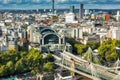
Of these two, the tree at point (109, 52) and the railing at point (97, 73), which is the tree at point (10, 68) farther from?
the tree at point (109, 52)

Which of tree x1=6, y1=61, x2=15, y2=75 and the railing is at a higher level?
tree x1=6, y1=61, x2=15, y2=75

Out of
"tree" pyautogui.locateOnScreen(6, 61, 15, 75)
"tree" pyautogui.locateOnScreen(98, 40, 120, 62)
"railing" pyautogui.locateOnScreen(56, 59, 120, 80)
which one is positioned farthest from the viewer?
"tree" pyautogui.locateOnScreen(98, 40, 120, 62)

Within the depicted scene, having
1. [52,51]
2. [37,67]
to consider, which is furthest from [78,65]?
[52,51]

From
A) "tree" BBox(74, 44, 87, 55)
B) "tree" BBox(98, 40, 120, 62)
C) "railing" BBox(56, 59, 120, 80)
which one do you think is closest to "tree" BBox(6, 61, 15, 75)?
"railing" BBox(56, 59, 120, 80)

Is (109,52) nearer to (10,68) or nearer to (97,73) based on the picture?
(97,73)

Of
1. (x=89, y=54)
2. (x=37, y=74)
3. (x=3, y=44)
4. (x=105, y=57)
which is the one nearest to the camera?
(x=37, y=74)

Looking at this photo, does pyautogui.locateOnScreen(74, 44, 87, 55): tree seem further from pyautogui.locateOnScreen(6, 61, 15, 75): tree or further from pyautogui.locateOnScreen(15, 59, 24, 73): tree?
pyautogui.locateOnScreen(6, 61, 15, 75): tree

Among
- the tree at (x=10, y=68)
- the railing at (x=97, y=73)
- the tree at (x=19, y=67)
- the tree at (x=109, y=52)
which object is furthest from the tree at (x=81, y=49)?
the tree at (x=10, y=68)

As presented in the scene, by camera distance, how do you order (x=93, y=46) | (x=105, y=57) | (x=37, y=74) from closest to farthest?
(x=37, y=74)
(x=105, y=57)
(x=93, y=46)

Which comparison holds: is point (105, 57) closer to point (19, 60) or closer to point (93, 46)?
point (93, 46)

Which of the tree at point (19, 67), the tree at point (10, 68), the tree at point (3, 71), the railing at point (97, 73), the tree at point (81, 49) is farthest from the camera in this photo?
the tree at point (81, 49)

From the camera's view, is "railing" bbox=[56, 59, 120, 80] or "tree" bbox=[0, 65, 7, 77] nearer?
"railing" bbox=[56, 59, 120, 80]
